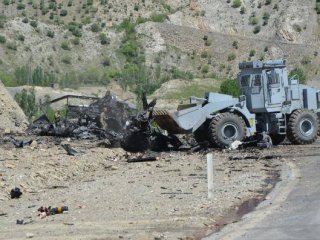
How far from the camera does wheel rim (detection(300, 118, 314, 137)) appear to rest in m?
29.2

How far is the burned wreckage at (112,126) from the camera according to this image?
28.5 metres

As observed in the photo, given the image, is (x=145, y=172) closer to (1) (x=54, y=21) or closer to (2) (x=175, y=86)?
(2) (x=175, y=86)

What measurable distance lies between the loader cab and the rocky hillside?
6095 cm

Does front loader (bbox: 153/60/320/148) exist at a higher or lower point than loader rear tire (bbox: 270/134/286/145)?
higher

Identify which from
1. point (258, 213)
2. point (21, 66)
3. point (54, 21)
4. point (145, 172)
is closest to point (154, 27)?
point (54, 21)

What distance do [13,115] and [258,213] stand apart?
32653mm

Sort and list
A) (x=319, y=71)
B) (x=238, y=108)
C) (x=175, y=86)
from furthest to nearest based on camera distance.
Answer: (x=319, y=71), (x=175, y=86), (x=238, y=108)

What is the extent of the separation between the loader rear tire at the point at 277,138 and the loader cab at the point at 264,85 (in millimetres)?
1127

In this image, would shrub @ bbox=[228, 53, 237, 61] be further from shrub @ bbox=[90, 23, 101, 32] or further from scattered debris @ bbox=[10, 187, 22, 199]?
scattered debris @ bbox=[10, 187, 22, 199]

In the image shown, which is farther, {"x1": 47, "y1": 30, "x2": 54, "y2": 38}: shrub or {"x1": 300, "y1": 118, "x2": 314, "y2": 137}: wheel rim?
{"x1": 47, "y1": 30, "x2": 54, "y2": 38}: shrub

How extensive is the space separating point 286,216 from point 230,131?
49.4 feet

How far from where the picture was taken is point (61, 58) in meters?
96.6

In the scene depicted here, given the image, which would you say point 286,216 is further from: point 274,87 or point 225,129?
point 274,87

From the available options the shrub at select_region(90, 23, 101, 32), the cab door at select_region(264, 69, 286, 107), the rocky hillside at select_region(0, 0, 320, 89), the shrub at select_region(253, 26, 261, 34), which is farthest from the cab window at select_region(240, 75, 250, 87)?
the shrub at select_region(253, 26, 261, 34)
